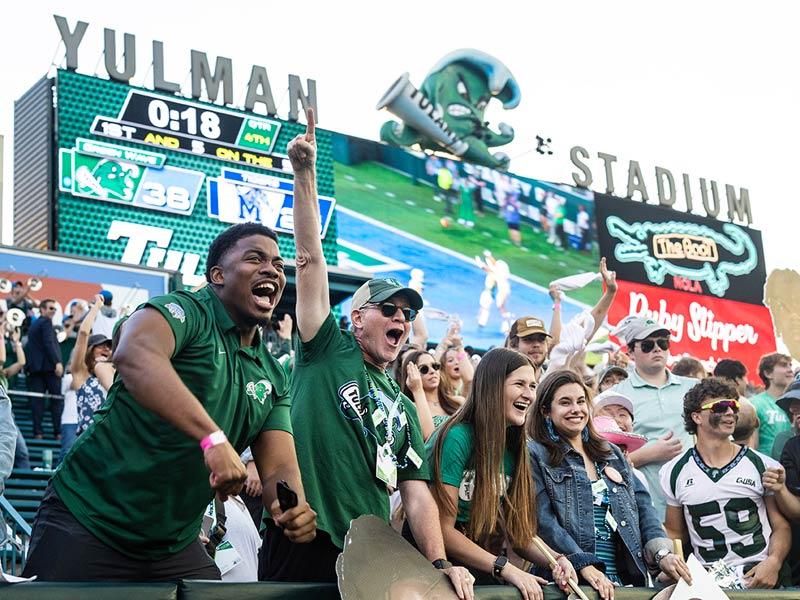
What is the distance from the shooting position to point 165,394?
9.74 feet

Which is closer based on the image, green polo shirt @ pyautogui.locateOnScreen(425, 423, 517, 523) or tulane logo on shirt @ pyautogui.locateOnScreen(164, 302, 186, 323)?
tulane logo on shirt @ pyautogui.locateOnScreen(164, 302, 186, 323)

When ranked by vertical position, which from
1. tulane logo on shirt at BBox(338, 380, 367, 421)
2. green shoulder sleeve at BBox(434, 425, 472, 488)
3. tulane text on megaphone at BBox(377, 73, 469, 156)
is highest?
tulane text on megaphone at BBox(377, 73, 469, 156)

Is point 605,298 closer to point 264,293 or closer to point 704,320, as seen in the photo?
point 264,293

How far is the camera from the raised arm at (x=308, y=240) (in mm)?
3975

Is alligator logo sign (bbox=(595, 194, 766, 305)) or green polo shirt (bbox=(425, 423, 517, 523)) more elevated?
alligator logo sign (bbox=(595, 194, 766, 305))

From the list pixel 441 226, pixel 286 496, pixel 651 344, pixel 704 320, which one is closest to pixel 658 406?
pixel 651 344

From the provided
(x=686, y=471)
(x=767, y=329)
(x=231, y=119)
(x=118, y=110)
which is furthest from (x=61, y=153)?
(x=767, y=329)

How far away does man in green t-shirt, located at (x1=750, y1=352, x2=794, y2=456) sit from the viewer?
24.7ft

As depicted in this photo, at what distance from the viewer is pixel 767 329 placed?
30094 mm

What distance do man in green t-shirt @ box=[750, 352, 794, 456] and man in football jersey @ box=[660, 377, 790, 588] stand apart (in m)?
1.51

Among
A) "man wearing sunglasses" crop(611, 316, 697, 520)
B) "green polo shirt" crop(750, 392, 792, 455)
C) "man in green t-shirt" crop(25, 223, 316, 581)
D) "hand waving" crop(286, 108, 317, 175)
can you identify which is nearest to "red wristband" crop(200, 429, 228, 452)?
"man in green t-shirt" crop(25, 223, 316, 581)

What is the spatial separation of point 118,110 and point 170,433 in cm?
1735

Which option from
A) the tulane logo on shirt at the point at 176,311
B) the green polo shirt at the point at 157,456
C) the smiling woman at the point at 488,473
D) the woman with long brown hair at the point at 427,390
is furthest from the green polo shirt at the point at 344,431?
the woman with long brown hair at the point at 427,390

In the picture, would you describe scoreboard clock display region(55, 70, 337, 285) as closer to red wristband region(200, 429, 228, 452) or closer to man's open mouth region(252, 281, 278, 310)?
man's open mouth region(252, 281, 278, 310)
